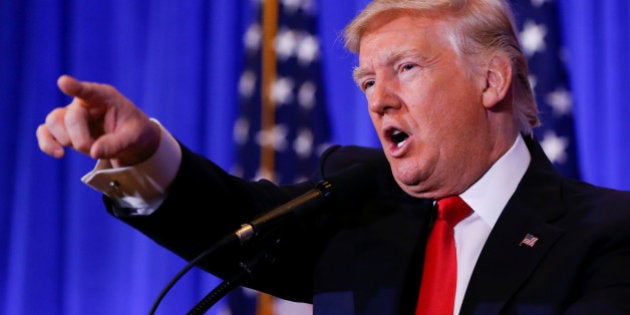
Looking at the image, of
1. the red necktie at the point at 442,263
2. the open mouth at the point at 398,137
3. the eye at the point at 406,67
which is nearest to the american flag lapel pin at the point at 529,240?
the red necktie at the point at 442,263

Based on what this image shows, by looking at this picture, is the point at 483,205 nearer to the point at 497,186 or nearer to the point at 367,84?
the point at 497,186

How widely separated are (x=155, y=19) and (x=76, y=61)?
32cm

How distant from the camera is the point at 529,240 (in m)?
1.39

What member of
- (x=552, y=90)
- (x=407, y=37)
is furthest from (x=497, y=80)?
(x=552, y=90)

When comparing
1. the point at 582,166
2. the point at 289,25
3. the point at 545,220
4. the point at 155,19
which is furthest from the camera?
the point at 155,19

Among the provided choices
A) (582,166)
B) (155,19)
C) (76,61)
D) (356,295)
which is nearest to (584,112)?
(582,166)

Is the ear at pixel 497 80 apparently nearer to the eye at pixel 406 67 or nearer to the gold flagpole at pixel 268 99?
the eye at pixel 406 67

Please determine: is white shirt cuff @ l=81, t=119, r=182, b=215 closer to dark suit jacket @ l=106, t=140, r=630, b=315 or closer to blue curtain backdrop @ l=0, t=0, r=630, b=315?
dark suit jacket @ l=106, t=140, r=630, b=315

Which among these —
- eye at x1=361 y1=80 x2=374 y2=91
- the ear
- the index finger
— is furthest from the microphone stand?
the ear

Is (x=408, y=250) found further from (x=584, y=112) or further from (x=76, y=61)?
(x=76, y=61)

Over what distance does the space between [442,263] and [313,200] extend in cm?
37

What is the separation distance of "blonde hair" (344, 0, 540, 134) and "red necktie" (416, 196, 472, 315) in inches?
11.1

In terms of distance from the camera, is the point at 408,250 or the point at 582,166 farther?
the point at 582,166

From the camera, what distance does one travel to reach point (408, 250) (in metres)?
1.49
